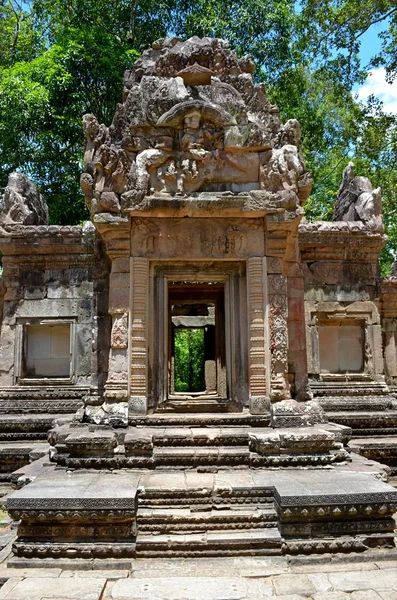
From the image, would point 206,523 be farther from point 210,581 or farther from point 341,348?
point 341,348

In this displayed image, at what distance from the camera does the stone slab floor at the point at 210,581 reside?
3.68 metres

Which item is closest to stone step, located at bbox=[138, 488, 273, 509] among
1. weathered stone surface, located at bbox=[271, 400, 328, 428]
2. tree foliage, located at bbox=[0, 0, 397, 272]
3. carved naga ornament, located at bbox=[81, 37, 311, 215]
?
weathered stone surface, located at bbox=[271, 400, 328, 428]

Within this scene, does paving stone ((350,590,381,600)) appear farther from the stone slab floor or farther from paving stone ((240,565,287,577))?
paving stone ((240,565,287,577))

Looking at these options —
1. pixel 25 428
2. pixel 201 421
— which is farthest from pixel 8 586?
pixel 25 428

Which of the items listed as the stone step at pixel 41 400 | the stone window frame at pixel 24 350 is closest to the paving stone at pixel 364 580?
the stone step at pixel 41 400

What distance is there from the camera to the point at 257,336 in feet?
22.0

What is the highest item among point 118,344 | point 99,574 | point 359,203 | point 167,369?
point 359,203

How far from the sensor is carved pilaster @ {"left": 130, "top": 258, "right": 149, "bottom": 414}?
6.57 meters

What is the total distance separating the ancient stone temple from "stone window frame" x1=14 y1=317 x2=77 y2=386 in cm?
4

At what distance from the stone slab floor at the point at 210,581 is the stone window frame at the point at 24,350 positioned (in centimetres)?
609

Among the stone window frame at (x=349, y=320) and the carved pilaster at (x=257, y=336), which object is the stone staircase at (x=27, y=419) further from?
the stone window frame at (x=349, y=320)

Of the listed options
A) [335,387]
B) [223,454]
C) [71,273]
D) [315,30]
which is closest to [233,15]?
[315,30]

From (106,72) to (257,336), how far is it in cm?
1207

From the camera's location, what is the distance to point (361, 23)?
11531mm
